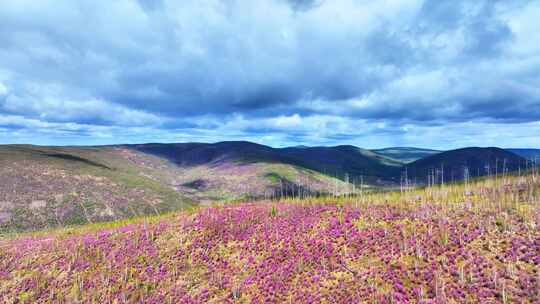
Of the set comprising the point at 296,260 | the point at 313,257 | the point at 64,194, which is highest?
the point at 313,257

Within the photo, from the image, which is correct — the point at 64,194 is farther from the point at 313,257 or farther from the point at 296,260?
the point at 313,257

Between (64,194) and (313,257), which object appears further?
(64,194)

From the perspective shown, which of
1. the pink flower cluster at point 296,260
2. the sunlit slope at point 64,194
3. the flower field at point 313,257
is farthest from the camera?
Result: the sunlit slope at point 64,194

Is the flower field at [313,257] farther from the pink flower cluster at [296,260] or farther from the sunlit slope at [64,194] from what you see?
the sunlit slope at [64,194]

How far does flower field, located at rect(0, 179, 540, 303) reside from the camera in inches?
536

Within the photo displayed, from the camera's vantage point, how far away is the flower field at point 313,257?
1361cm

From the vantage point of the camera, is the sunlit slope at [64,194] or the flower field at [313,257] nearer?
the flower field at [313,257]

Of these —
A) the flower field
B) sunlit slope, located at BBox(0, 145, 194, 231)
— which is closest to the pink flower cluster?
the flower field

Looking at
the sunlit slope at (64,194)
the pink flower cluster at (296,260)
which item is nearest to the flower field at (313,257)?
the pink flower cluster at (296,260)

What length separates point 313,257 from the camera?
17438 mm

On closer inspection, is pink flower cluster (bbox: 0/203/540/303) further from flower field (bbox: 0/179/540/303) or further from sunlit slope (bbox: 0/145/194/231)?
sunlit slope (bbox: 0/145/194/231)

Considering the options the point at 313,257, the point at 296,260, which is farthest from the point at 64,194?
the point at 313,257

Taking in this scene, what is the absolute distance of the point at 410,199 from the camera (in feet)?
76.3

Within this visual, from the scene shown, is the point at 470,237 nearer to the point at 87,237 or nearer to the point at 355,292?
the point at 355,292
